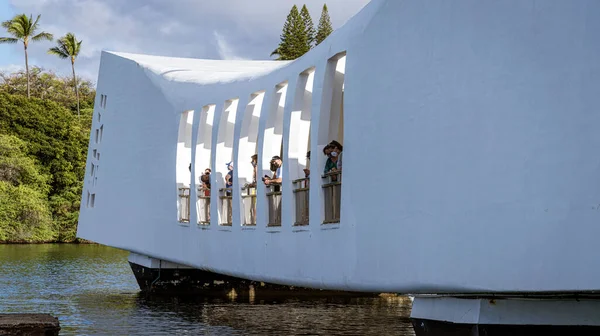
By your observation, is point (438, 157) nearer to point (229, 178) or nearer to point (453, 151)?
point (453, 151)

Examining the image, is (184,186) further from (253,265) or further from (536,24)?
(536,24)

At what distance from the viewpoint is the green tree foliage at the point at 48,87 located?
83250 mm

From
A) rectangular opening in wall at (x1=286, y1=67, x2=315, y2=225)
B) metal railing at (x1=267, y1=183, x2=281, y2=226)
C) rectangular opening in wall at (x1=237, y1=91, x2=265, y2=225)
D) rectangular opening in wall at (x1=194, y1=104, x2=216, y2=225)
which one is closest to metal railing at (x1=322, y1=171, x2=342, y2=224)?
rectangular opening in wall at (x1=286, y1=67, x2=315, y2=225)

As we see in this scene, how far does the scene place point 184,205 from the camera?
24.2 metres

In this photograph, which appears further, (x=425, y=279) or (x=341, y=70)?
(x=341, y=70)

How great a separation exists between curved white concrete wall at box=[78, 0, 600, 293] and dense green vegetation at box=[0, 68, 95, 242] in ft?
165

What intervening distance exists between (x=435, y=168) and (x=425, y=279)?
4.39 feet

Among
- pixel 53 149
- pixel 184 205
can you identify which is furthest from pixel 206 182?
pixel 53 149

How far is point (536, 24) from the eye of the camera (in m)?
10.7

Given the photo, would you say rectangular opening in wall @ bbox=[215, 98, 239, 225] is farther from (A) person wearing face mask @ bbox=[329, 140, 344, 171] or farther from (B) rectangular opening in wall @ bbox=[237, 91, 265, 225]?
(A) person wearing face mask @ bbox=[329, 140, 344, 171]

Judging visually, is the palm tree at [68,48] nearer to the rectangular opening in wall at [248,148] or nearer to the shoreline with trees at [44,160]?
the shoreline with trees at [44,160]

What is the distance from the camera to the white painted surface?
11.7 m

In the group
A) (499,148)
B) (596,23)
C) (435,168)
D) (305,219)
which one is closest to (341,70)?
(305,219)

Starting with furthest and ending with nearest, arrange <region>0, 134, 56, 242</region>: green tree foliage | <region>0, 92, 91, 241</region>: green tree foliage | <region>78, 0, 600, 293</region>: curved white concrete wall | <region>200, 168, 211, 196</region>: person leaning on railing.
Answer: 1. <region>0, 92, 91, 241</region>: green tree foliage
2. <region>0, 134, 56, 242</region>: green tree foliage
3. <region>200, 168, 211, 196</region>: person leaning on railing
4. <region>78, 0, 600, 293</region>: curved white concrete wall
